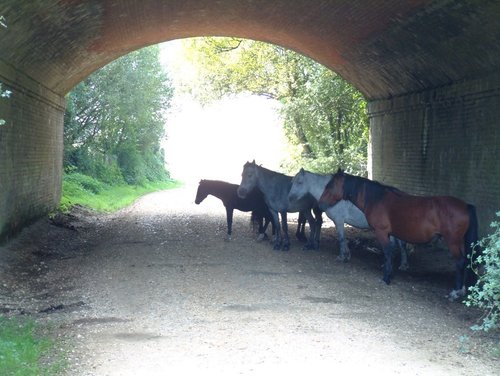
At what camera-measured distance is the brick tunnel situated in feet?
36.7

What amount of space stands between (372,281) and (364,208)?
128cm

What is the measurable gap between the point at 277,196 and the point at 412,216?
406 centimetres

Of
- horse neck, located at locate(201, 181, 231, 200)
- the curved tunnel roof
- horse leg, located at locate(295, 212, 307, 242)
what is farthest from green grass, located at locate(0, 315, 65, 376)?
horse leg, located at locate(295, 212, 307, 242)

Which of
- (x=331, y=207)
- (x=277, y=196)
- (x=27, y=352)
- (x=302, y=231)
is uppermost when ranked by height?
(x=277, y=196)

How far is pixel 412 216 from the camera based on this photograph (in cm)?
1043

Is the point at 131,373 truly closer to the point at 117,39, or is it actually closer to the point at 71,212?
the point at 117,39

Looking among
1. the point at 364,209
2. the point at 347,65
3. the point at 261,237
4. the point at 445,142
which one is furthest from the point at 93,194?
the point at 364,209

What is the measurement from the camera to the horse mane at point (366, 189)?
11047 mm

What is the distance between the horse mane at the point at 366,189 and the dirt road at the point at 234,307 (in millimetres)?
1300

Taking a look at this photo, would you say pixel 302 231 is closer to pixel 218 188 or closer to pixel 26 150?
pixel 218 188

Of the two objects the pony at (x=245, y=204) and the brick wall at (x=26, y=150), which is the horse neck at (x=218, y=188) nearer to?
the pony at (x=245, y=204)

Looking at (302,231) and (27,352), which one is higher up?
(302,231)

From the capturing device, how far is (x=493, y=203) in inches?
444

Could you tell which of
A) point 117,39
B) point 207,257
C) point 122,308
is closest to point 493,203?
point 207,257
